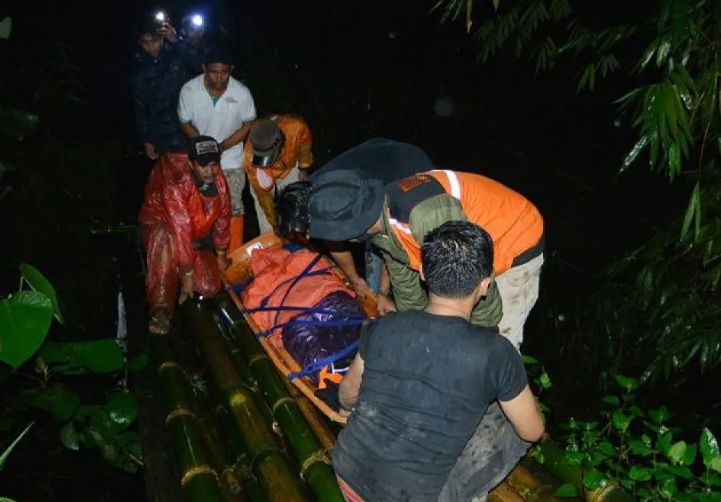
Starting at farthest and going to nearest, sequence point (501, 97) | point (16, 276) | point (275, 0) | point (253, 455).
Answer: point (275, 0) < point (501, 97) < point (16, 276) < point (253, 455)

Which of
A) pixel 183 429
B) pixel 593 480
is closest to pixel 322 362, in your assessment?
pixel 183 429

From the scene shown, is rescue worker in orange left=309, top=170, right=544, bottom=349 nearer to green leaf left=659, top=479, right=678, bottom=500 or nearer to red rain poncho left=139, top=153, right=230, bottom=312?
green leaf left=659, top=479, right=678, bottom=500

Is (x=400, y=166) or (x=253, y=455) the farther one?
(x=400, y=166)

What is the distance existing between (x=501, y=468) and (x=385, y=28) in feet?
30.3

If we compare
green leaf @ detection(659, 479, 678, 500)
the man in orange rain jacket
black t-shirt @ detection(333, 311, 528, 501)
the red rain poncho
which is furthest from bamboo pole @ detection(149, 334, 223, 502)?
green leaf @ detection(659, 479, 678, 500)

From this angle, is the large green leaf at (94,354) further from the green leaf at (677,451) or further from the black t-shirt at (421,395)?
the green leaf at (677,451)

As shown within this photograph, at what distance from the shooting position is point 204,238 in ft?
15.4

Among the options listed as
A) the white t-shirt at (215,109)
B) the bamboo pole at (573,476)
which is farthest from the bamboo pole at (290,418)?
the white t-shirt at (215,109)

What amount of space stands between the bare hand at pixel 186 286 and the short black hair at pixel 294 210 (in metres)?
1.28

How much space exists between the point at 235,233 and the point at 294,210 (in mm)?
1955

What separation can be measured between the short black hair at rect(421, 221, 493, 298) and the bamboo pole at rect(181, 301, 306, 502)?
51.0 inches

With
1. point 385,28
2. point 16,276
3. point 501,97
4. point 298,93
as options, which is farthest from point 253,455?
point 385,28

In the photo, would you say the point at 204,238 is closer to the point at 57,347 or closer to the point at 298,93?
the point at 57,347

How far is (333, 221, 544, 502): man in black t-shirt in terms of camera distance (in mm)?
2092
